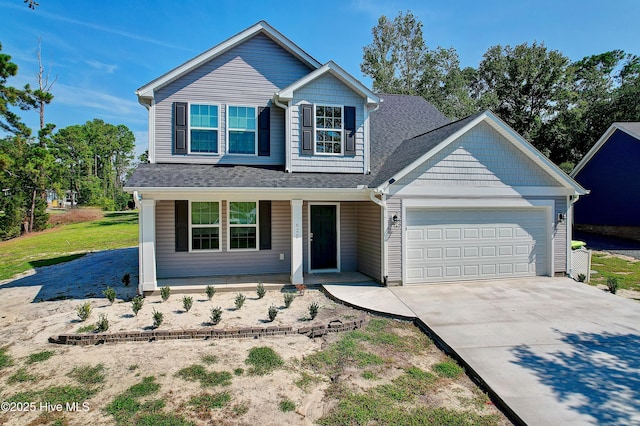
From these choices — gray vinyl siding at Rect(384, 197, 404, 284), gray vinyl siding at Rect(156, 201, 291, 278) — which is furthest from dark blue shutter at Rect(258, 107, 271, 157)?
gray vinyl siding at Rect(384, 197, 404, 284)

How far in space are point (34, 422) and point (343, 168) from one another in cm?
816

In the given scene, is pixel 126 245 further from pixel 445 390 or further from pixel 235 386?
pixel 445 390

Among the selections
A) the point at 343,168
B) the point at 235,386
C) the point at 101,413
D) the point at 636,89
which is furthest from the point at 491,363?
the point at 636,89

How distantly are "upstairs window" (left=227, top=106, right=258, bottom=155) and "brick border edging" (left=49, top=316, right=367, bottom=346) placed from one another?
18.2ft

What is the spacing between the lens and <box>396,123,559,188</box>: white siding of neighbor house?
8.73 m

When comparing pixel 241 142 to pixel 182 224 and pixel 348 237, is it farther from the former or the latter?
pixel 348 237

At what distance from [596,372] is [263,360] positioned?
4.41m

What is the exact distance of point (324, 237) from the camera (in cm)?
1034

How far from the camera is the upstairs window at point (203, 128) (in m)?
9.55

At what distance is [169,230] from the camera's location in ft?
30.9

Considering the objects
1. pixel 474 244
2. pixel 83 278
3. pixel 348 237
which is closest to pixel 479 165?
pixel 474 244

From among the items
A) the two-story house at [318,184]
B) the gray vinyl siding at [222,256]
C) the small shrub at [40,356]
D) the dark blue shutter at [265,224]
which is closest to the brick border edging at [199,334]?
the small shrub at [40,356]

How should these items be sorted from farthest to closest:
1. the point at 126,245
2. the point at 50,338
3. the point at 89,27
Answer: the point at 126,245 → the point at 89,27 → the point at 50,338

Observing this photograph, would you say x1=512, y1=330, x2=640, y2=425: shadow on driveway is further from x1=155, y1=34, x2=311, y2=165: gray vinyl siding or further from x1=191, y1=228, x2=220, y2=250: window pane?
x1=155, y1=34, x2=311, y2=165: gray vinyl siding
